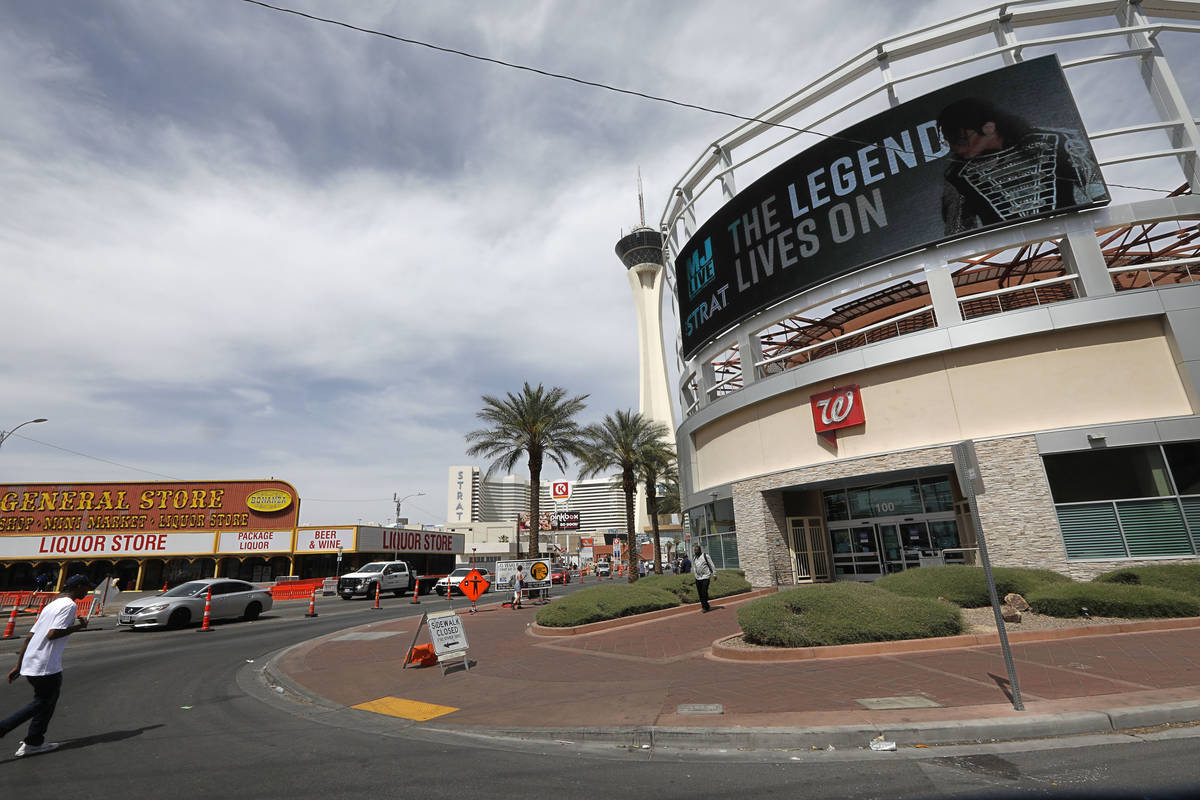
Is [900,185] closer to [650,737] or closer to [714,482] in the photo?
[714,482]

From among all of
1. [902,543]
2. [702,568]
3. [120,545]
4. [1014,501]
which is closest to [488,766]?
[702,568]

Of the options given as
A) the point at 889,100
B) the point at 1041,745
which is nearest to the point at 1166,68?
the point at 889,100

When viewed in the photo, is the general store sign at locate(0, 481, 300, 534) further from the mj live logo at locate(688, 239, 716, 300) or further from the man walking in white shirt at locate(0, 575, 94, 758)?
the man walking in white shirt at locate(0, 575, 94, 758)

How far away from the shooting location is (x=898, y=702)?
266 inches

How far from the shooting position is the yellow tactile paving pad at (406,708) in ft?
25.0

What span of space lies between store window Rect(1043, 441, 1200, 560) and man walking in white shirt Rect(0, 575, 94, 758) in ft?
70.0

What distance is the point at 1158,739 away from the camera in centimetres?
545

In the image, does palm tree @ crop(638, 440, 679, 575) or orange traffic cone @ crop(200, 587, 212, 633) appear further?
palm tree @ crop(638, 440, 679, 575)

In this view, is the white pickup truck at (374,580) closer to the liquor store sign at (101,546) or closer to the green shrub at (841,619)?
the liquor store sign at (101,546)

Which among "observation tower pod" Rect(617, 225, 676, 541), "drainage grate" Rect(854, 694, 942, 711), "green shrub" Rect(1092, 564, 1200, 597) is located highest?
"observation tower pod" Rect(617, 225, 676, 541)

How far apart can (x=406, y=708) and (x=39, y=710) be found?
12.8 ft

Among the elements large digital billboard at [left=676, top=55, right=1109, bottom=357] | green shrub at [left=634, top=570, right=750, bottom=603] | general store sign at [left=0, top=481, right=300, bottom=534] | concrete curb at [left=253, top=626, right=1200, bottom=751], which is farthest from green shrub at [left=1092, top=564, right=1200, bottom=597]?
general store sign at [left=0, top=481, right=300, bottom=534]

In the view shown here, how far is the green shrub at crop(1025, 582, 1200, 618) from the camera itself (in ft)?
34.7

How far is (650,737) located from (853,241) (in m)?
20.3
